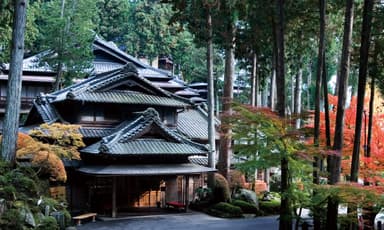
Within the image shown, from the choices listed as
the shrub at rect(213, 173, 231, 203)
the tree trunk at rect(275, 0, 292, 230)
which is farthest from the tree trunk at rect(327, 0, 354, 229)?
the shrub at rect(213, 173, 231, 203)

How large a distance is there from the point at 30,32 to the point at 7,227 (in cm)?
1958

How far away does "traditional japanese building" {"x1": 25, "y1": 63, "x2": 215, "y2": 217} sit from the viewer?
21203mm

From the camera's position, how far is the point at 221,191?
23.0 meters

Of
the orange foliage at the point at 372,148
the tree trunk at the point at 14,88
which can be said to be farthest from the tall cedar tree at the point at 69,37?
the orange foliage at the point at 372,148

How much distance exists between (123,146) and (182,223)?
4.65 meters

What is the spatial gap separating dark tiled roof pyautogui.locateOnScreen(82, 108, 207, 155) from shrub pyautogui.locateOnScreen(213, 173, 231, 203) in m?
1.76

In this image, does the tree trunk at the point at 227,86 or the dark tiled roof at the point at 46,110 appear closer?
the tree trunk at the point at 227,86

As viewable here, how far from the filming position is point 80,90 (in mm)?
22969

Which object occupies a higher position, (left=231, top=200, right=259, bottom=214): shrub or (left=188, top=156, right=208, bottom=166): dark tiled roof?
(left=188, top=156, right=208, bottom=166): dark tiled roof

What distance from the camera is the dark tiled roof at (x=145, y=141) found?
21.0 meters

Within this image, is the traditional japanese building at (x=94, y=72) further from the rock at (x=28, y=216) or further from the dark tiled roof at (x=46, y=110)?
the rock at (x=28, y=216)

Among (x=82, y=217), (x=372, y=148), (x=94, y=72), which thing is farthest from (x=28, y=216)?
(x=94, y=72)

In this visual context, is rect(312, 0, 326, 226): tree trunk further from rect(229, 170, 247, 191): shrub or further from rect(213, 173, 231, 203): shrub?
rect(229, 170, 247, 191): shrub

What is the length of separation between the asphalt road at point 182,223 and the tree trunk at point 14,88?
5191 mm
